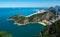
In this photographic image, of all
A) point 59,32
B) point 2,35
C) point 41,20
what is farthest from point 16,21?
point 2,35

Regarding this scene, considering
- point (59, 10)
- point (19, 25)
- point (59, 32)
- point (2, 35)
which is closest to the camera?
point (2, 35)

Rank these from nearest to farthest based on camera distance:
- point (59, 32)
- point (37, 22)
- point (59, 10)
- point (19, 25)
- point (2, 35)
Answer: point (2, 35), point (59, 32), point (19, 25), point (37, 22), point (59, 10)

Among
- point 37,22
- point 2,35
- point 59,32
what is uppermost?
point 2,35

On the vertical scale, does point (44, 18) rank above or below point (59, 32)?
below

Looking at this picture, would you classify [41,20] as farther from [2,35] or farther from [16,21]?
[2,35]

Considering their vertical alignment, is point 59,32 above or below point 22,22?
above

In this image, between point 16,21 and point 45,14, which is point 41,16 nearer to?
point 45,14

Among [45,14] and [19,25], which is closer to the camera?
[19,25]

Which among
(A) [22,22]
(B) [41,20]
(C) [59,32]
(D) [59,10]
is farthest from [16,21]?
(C) [59,32]

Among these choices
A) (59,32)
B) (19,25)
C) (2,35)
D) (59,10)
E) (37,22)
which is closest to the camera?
(2,35)
